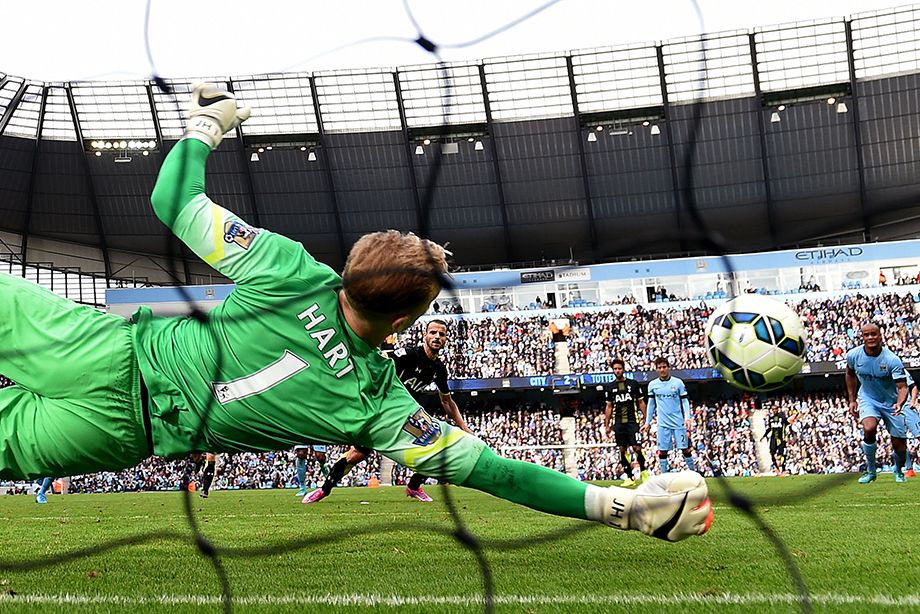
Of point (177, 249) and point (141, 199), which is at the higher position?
point (141, 199)

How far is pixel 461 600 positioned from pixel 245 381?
1377 millimetres

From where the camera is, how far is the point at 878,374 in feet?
35.0

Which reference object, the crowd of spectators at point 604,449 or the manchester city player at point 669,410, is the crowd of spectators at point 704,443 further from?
the manchester city player at point 669,410

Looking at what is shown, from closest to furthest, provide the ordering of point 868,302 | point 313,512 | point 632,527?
point 632,527
point 313,512
point 868,302

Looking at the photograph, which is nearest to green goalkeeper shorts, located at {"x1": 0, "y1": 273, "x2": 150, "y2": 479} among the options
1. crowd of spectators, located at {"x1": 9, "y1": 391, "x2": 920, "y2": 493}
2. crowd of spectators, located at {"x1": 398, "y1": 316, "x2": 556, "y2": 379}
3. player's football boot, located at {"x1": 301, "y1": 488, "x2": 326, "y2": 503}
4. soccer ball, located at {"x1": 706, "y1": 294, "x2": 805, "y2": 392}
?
soccer ball, located at {"x1": 706, "y1": 294, "x2": 805, "y2": 392}

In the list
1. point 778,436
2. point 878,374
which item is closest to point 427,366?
point 878,374

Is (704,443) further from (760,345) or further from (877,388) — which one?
(760,345)

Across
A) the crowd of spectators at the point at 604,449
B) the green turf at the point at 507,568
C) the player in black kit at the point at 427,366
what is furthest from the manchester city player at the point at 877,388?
the crowd of spectators at the point at 604,449

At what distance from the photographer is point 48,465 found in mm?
3123

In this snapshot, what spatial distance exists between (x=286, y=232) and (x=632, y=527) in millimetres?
32054

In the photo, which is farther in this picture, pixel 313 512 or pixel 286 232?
pixel 286 232

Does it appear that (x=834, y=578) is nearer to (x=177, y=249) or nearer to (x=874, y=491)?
(x=874, y=491)

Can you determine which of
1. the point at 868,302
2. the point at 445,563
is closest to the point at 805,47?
the point at 868,302

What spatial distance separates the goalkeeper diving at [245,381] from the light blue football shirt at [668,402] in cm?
1099
